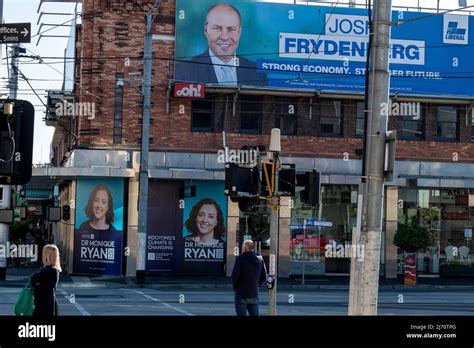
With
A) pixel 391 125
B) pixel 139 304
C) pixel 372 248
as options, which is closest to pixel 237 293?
pixel 372 248

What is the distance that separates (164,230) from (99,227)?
2.51 meters

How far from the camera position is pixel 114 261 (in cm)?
3541

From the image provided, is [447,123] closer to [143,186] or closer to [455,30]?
[455,30]

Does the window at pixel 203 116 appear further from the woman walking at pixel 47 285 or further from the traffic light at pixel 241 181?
the woman walking at pixel 47 285

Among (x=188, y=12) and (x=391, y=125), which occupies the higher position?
(x=188, y=12)

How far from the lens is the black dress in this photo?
34.2 feet

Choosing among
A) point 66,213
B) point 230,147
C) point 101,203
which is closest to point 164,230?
point 101,203

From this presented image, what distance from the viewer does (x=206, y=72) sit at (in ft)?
118

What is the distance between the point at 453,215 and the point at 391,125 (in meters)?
4.55

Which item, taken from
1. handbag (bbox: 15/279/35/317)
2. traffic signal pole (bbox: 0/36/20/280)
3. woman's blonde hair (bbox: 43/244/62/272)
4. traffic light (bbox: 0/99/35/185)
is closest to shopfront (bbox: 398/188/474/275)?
traffic signal pole (bbox: 0/36/20/280)

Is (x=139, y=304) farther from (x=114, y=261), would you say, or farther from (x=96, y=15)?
(x=96, y=15)

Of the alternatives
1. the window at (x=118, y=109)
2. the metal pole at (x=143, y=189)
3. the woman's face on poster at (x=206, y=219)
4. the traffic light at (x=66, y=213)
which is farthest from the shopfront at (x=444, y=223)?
the traffic light at (x=66, y=213)
